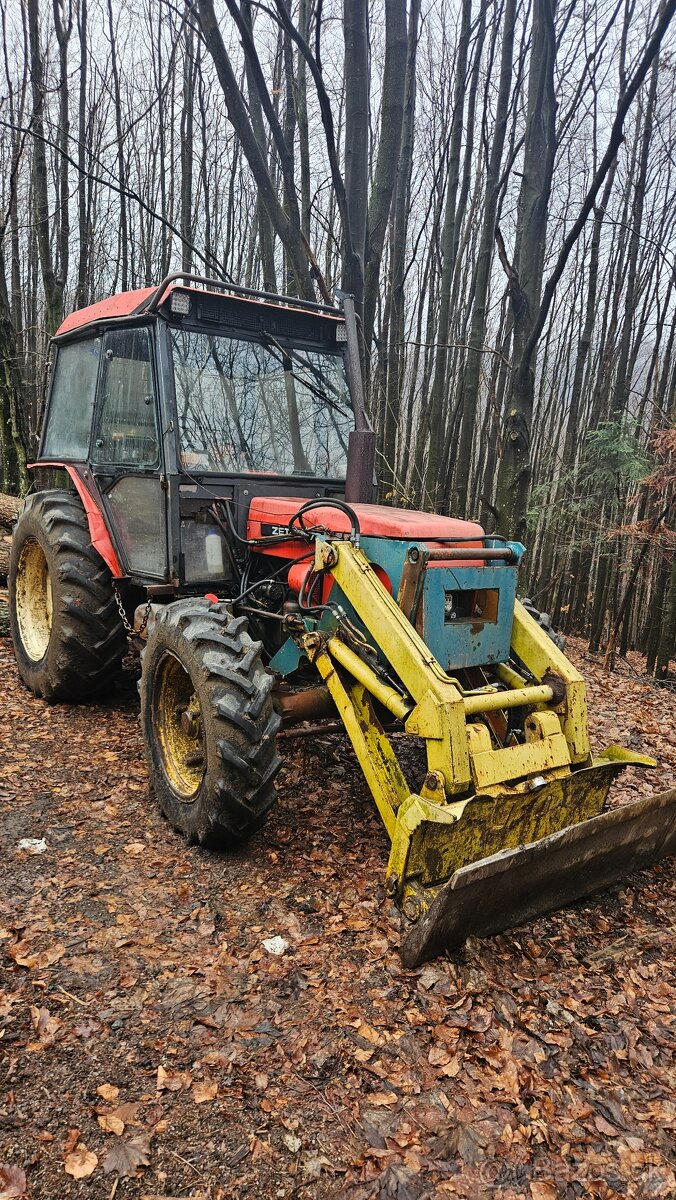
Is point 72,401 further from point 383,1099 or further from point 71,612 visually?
point 383,1099

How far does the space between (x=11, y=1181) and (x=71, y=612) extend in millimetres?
3429

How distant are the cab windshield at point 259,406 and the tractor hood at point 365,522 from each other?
323mm

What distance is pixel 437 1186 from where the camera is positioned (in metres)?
2.16

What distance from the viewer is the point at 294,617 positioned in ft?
13.6

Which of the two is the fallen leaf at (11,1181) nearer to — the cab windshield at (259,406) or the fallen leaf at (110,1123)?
the fallen leaf at (110,1123)

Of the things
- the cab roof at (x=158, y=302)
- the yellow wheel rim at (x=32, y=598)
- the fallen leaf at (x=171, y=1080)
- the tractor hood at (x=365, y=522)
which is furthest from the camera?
the yellow wheel rim at (x=32, y=598)

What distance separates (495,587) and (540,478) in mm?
13200

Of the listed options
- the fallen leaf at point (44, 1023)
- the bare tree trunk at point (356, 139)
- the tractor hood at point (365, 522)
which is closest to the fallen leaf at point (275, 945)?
the fallen leaf at point (44, 1023)

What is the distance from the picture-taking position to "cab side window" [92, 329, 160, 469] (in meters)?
4.54

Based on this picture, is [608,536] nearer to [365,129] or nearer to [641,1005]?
[365,129]

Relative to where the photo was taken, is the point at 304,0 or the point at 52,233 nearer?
the point at 304,0

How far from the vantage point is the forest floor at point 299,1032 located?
7.20 feet

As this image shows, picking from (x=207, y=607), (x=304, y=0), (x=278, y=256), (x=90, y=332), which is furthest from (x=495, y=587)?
(x=278, y=256)

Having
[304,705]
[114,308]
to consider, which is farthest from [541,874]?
[114,308]
